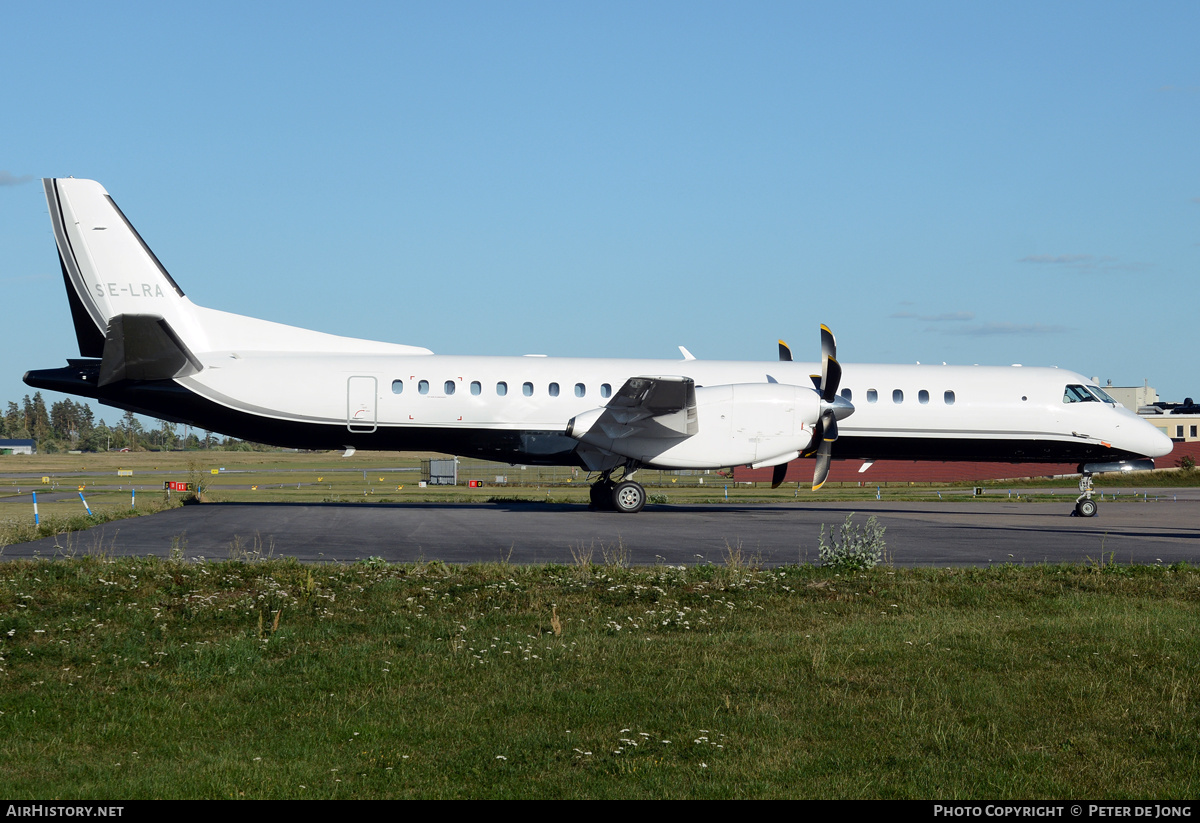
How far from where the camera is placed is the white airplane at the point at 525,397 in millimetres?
22891

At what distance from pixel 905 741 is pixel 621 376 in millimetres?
18696

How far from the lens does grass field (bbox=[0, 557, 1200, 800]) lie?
5777mm

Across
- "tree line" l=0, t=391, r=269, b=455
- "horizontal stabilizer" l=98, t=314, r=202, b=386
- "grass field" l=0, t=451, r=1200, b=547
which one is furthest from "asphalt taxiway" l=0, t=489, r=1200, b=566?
"tree line" l=0, t=391, r=269, b=455

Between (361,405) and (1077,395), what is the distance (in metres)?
19.6

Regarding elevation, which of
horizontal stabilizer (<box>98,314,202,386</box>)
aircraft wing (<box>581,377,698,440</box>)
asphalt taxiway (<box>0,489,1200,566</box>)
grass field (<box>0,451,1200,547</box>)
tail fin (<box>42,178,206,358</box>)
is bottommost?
grass field (<box>0,451,1200,547</box>)

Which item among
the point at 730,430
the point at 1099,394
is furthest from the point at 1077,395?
the point at 730,430

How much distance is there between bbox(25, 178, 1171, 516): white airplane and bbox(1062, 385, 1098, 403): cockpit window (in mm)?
34

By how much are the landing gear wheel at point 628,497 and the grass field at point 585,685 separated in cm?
1265

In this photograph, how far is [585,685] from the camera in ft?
25.2

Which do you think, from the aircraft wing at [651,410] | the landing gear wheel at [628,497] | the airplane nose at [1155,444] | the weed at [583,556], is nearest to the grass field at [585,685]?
the weed at [583,556]

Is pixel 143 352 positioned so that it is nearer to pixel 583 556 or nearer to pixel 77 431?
pixel 583 556

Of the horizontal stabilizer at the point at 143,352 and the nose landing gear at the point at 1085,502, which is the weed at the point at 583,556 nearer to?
the horizontal stabilizer at the point at 143,352

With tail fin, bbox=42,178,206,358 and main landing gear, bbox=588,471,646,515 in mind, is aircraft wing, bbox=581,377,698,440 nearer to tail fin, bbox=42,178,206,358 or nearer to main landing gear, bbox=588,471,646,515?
main landing gear, bbox=588,471,646,515

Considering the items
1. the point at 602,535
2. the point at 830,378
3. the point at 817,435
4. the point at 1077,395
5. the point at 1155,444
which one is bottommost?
the point at 602,535
